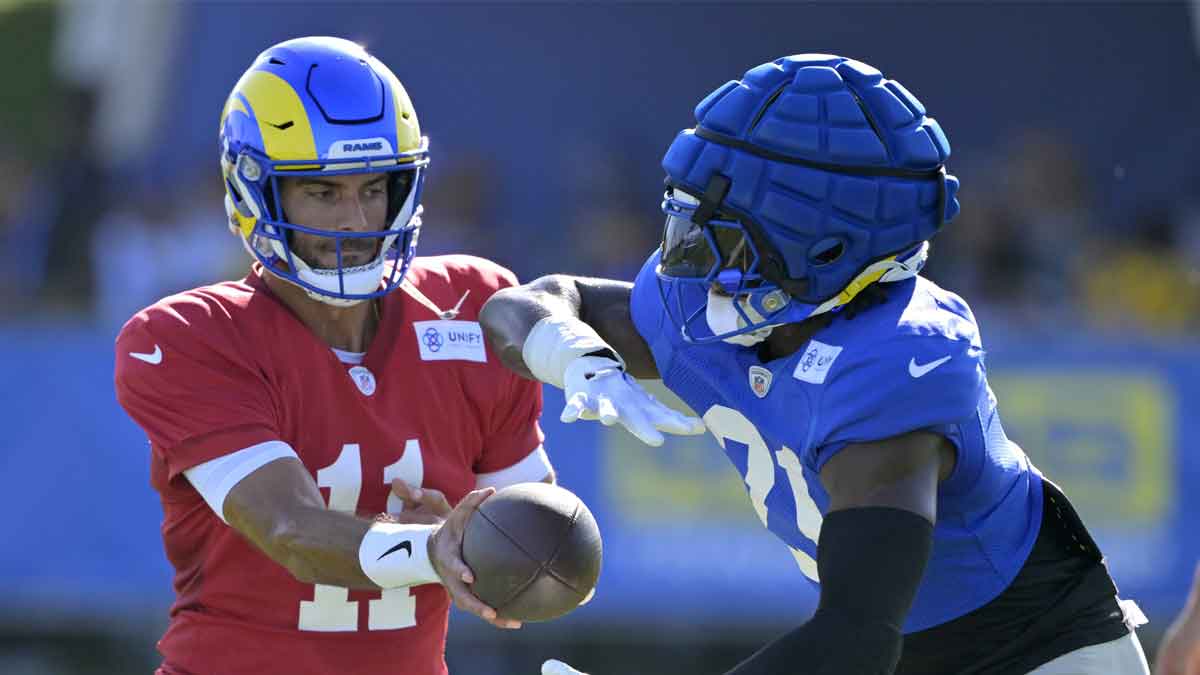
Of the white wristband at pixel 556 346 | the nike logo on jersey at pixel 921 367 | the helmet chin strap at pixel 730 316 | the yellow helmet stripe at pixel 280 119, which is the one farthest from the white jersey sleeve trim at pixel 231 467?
the nike logo on jersey at pixel 921 367

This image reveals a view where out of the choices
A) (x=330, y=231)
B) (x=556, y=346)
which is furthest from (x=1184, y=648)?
(x=330, y=231)

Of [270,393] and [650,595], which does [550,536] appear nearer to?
[270,393]

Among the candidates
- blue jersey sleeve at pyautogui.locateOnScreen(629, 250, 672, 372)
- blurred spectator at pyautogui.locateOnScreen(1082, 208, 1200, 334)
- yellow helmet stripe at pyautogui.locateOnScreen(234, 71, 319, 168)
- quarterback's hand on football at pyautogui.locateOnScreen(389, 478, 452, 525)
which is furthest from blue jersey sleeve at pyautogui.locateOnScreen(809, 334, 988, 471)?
blurred spectator at pyautogui.locateOnScreen(1082, 208, 1200, 334)

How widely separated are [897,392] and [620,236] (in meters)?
6.36

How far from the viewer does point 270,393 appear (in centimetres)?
359

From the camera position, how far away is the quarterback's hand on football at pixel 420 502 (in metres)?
3.58

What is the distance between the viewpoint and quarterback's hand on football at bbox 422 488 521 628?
317cm

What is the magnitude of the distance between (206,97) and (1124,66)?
236 inches

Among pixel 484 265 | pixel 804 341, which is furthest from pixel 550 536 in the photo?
pixel 484 265

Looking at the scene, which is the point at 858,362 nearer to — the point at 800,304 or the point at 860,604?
the point at 800,304

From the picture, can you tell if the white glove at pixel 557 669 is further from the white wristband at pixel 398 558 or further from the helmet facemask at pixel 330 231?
the helmet facemask at pixel 330 231

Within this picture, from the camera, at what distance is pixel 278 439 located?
3.51m

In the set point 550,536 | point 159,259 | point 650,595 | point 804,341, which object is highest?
point 804,341

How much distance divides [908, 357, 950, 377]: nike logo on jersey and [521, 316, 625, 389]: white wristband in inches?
24.9
